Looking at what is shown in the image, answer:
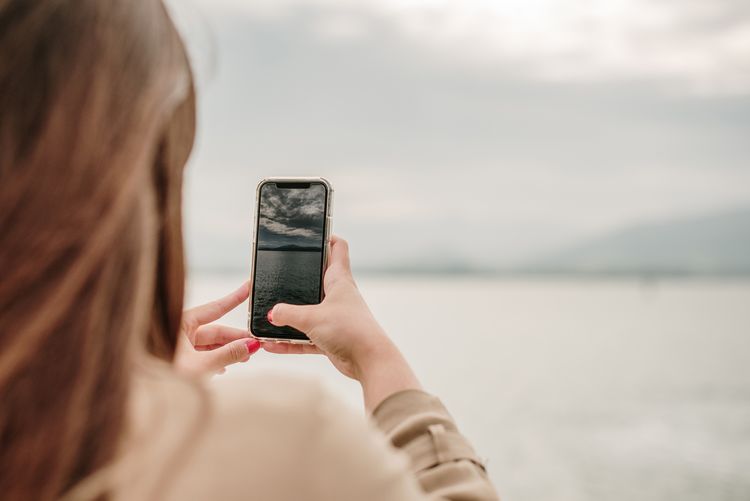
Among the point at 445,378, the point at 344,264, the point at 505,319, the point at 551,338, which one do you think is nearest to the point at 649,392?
the point at 445,378

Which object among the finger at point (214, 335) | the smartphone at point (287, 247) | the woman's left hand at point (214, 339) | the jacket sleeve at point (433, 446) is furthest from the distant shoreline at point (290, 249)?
the jacket sleeve at point (433, 446)

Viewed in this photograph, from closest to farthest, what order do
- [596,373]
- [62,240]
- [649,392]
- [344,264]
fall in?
[62,240] < [344,264] < [649,392] < [596,373]

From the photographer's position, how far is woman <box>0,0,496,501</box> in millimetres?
708

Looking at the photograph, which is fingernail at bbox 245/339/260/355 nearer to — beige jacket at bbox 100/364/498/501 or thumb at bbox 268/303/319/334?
thumb at bbox 268/303/319/334

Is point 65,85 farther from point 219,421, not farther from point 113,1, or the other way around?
point 219,421

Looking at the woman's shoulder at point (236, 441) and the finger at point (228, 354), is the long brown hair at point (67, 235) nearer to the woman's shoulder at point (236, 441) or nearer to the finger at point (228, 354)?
the woman's shoulder at point (236, 441)

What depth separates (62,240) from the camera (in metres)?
0.71

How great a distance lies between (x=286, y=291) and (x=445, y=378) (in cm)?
3333

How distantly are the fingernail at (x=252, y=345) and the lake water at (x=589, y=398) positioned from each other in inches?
3.0

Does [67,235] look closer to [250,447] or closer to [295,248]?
[250,447]

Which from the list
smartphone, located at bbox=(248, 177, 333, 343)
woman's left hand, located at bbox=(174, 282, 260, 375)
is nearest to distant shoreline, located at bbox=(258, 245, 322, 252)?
smartphone, located at bbox=(248, 177, 333, 343)

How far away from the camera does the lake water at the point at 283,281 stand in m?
1.92

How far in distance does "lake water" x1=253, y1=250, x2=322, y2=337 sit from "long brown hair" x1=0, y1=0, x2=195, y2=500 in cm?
115

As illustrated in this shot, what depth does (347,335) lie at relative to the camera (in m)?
1.49
